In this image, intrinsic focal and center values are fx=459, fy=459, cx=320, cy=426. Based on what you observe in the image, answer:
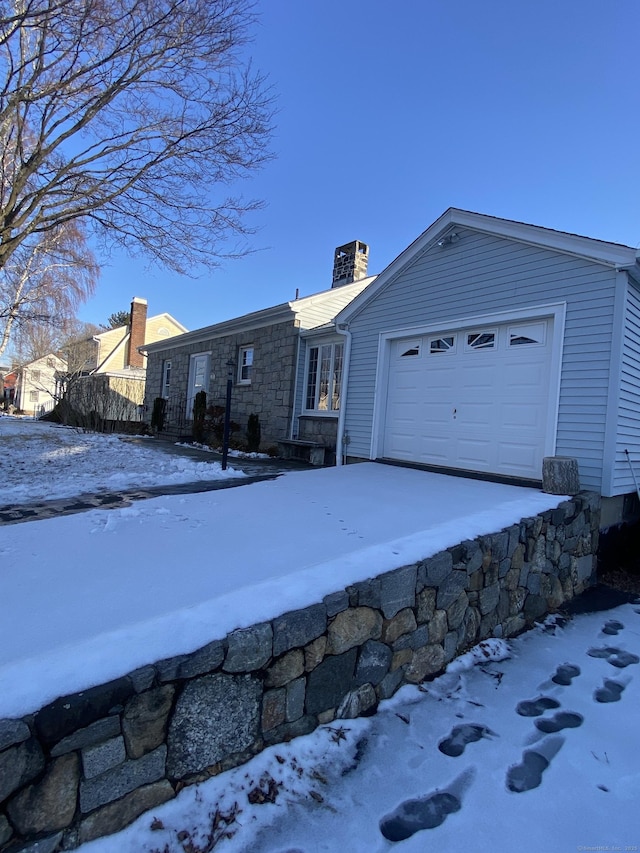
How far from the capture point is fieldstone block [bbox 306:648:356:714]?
7.43ft

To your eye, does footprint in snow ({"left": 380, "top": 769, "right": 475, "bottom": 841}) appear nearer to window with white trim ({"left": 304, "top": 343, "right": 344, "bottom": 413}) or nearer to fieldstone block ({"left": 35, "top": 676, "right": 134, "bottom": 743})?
fieldstone block ({"left": 35, "top": 676, "right": 134, "bottom": 743})

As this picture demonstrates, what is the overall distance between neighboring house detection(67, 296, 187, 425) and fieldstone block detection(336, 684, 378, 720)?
13.7m

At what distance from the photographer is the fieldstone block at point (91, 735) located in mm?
1504

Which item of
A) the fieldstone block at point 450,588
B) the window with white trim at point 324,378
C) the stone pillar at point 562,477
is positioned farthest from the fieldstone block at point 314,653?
the window with white trim at point 324,378

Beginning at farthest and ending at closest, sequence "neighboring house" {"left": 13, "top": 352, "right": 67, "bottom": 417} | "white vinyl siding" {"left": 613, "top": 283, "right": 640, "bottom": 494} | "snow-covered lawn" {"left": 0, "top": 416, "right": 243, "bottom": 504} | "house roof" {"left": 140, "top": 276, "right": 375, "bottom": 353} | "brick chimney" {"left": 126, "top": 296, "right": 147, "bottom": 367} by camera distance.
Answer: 1. "neighboring house" {"left": 13, "top": 352, "right": 67, "bottom": 417}
2. "brick chimney" {"left": 126, "top": 296, "right": 147, "bottom": 367}
3. "house roof" {"left": 140, "top": 276, "right": 375, "bottom": 353}
4. "snow-covered lawn" {"left": 0, "top": 416, "right": 243, "bottom": 504}
5. "white vinyl siding" {"left": 613, "top": 283, "right": 640, "bottom": 494}

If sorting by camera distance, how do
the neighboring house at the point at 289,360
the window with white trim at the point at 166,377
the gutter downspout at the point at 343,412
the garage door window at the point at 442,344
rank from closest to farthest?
1. the garage door window at the point at 442,344
2. the gutter downspout at the point at 343,412
3. the neighboring house at the point at 289,360
4. the window with white trim at the point at 166,377

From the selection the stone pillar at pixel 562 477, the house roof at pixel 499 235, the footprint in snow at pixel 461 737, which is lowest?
the footprint in snow at pixel 461 737

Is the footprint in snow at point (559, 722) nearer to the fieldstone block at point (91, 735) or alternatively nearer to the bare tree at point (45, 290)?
the fieldstone block at point (91, 735)

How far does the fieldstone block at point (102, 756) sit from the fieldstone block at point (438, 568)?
1.89 m

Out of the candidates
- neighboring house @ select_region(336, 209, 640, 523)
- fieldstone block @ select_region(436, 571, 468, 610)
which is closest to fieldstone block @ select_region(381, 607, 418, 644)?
fieldstone block @ select_region(436, 571, 468, 610)

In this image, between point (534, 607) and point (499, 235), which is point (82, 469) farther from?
point (499, 235)

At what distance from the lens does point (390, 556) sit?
2832 mm

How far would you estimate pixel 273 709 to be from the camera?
Answer: 211 cm

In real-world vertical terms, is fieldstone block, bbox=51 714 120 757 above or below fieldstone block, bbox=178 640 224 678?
below
